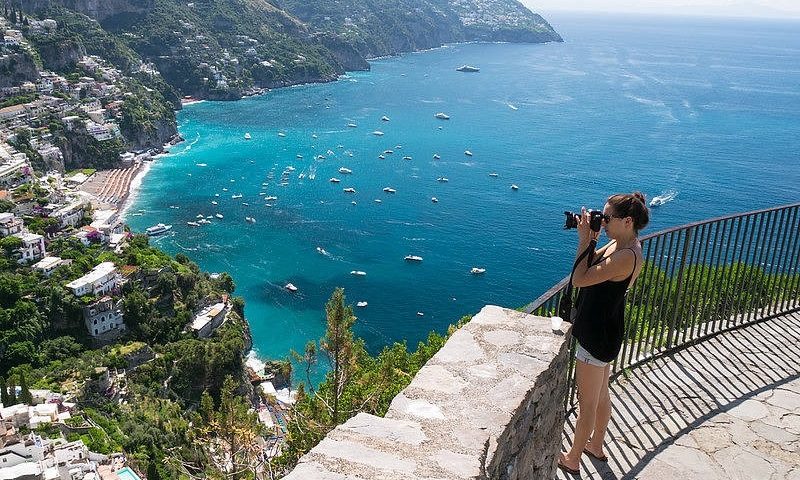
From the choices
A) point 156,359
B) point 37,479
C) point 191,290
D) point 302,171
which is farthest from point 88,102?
point 37,479

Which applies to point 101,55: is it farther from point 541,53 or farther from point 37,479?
point 541,53

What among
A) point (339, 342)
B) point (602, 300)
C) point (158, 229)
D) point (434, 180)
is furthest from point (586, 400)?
point (434, 180)

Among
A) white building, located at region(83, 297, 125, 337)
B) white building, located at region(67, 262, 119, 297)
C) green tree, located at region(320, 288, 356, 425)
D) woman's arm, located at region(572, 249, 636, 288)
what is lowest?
white building, located at region(83, 297, 125, 337)

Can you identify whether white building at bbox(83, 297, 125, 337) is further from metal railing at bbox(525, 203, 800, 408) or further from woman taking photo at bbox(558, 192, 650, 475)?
woman taking photo at bbox(558, 192, 650, 475)

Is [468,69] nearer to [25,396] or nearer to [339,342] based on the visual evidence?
[25,396]

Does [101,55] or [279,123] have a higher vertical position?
[101,55]

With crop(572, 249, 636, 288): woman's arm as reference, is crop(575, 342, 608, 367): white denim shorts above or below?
below

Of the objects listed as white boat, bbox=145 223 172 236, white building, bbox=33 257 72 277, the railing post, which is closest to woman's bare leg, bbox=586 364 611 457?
the railing post
